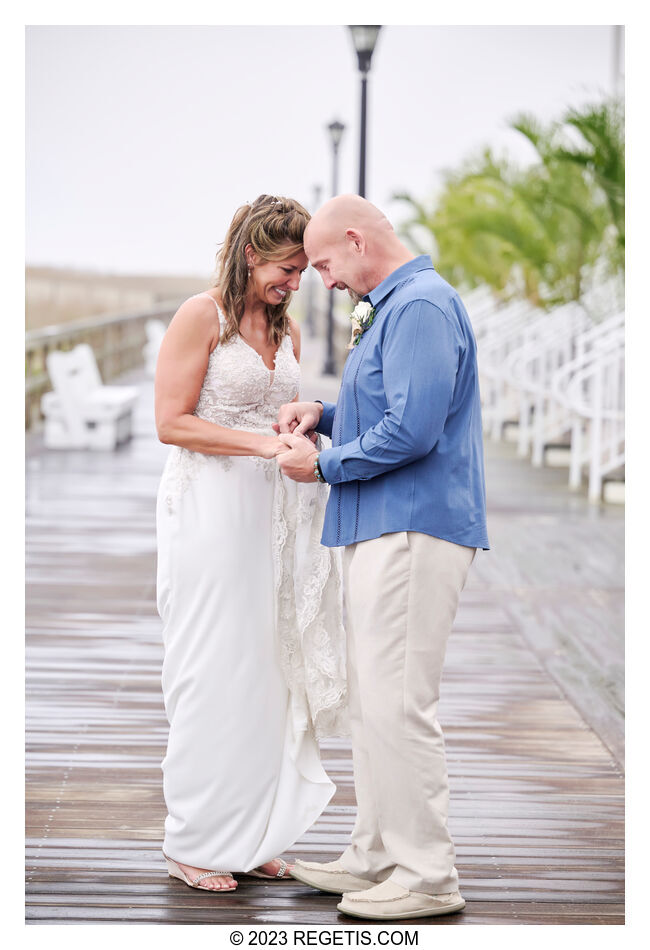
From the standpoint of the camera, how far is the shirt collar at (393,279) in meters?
2.62

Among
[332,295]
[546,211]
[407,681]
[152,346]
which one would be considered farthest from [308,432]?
[332,295]

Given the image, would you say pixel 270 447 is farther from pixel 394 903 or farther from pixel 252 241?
pixel 394 903

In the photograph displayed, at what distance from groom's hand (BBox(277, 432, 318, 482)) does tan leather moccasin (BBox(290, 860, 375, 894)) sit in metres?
0.97

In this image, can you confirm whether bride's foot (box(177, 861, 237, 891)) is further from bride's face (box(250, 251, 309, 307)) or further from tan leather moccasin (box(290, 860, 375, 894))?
bride's face (box(250, 251, 309, 307))

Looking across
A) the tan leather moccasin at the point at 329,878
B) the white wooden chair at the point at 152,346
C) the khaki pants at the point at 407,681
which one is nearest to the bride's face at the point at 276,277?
the khaki pants at the point at 407,681

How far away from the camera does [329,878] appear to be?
9.25ft

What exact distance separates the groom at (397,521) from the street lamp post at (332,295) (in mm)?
15888

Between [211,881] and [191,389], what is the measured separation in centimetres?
120

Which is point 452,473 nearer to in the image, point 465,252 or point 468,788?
point 468,788

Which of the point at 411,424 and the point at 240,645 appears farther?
the point at 240,645

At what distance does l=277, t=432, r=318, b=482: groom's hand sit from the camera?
2.70m

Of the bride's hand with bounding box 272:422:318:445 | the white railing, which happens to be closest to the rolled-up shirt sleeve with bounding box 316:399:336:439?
the bride's hand with bounding box 272:422:318:445

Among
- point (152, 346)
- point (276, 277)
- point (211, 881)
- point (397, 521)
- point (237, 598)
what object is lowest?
point (211, 881)
